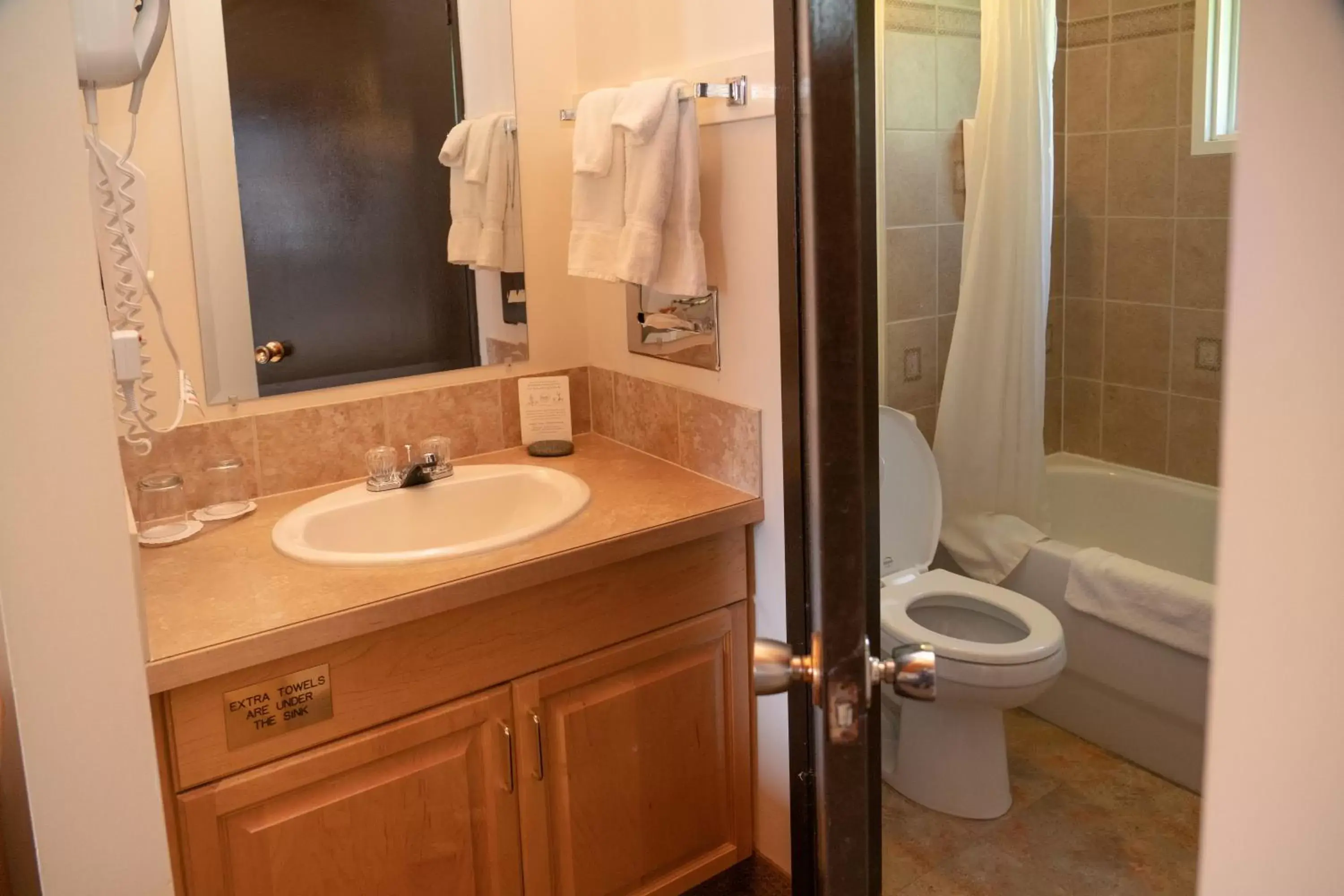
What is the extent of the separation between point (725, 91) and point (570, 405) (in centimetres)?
78

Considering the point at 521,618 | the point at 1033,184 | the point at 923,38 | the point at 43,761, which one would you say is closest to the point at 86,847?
the point at 43,761

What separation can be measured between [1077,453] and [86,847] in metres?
1.89

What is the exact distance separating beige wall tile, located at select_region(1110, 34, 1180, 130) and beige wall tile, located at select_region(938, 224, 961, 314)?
1.21 feet

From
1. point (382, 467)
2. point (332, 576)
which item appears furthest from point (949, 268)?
point (332, 576)

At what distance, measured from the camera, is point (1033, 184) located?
2.03 m

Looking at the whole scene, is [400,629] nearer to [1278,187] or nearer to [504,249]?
[504,249]

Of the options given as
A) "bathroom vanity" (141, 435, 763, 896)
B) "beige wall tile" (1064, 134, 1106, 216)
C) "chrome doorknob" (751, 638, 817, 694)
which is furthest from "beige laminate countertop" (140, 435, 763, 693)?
"beige wall tile" (1064, 134, 1106, 216)

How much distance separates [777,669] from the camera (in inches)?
32.0

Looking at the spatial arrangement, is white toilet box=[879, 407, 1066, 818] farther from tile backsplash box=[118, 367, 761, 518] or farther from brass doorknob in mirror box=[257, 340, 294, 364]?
brass doorknob in mirror box=[257, 340, 294, 364]

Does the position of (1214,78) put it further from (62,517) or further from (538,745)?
(62,517)

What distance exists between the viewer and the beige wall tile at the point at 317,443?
1.94 m

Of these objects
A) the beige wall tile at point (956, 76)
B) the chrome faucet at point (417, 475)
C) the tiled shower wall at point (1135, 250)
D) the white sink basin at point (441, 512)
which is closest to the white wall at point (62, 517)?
the white sink basin at point (441, 512)

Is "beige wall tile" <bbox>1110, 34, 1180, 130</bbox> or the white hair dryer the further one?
"beige wall tile" <bbox>1110, 34, 1180, 130</bbox>

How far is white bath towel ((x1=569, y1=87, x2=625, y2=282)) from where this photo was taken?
1.81 m
